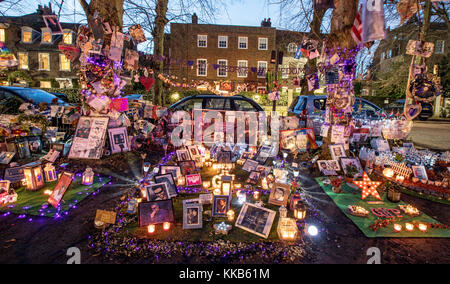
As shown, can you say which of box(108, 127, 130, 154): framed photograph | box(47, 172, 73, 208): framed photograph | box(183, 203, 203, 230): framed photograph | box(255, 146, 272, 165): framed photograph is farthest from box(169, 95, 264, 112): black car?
box(183, 203, 203, 230): framed photograph

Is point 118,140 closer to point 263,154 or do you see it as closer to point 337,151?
point 263,154

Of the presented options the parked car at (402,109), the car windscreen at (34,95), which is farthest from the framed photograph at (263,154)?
the parked car at (402,109)

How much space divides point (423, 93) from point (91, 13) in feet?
26.4

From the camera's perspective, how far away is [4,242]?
2850 mm

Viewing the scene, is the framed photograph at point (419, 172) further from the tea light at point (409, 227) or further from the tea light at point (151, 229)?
the tea light at point (151, 229)

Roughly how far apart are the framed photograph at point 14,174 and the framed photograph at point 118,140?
1968 mm

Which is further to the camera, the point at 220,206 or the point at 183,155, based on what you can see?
the point at 183,155

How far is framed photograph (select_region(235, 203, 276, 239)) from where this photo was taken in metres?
3.10

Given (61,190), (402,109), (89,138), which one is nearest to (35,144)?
(89,138)

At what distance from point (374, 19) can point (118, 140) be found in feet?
21.2

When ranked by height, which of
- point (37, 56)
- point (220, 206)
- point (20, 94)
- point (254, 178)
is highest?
point (37, 56)

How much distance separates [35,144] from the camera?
6.41 metres

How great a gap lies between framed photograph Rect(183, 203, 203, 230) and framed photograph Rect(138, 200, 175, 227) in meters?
0.19

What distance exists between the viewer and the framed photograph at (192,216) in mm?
3223
